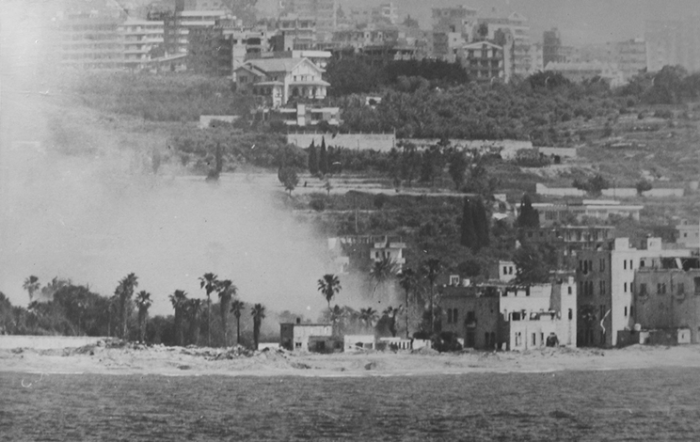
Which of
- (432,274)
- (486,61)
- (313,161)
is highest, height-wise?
(486,61)

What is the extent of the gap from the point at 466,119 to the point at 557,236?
1.71m

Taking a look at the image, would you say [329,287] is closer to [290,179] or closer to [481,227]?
[290,179]

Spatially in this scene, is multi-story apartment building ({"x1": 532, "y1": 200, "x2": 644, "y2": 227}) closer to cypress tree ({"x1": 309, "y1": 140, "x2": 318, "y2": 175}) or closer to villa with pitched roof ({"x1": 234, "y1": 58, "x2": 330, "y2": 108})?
cypress tree ({"x1": 309, "y1": 140, "x2": 318, "y2": 175})

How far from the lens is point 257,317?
1900 centimetres

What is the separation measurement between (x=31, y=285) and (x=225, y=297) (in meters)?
1.65

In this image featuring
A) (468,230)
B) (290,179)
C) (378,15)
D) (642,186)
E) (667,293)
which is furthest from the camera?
(642,186)

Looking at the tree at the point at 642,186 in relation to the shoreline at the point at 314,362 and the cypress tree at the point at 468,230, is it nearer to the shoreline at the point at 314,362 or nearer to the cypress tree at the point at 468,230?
the cypress tree at the point at 468,230

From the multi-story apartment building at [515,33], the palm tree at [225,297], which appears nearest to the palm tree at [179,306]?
the palm tree at [225,297]

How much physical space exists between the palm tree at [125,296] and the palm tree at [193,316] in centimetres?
49

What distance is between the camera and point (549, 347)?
18.9m

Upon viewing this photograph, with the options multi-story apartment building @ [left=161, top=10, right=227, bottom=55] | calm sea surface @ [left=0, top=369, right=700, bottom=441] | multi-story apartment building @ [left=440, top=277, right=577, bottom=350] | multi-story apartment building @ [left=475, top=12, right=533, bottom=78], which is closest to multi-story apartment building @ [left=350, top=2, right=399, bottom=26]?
multi-story apartment building @ [left=475, top=12, right=533, bottom=78]

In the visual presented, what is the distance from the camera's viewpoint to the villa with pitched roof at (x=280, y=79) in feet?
67.4

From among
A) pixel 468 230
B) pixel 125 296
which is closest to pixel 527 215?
pixel 468 230

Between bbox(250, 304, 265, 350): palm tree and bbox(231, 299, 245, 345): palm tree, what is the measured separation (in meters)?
0.11
